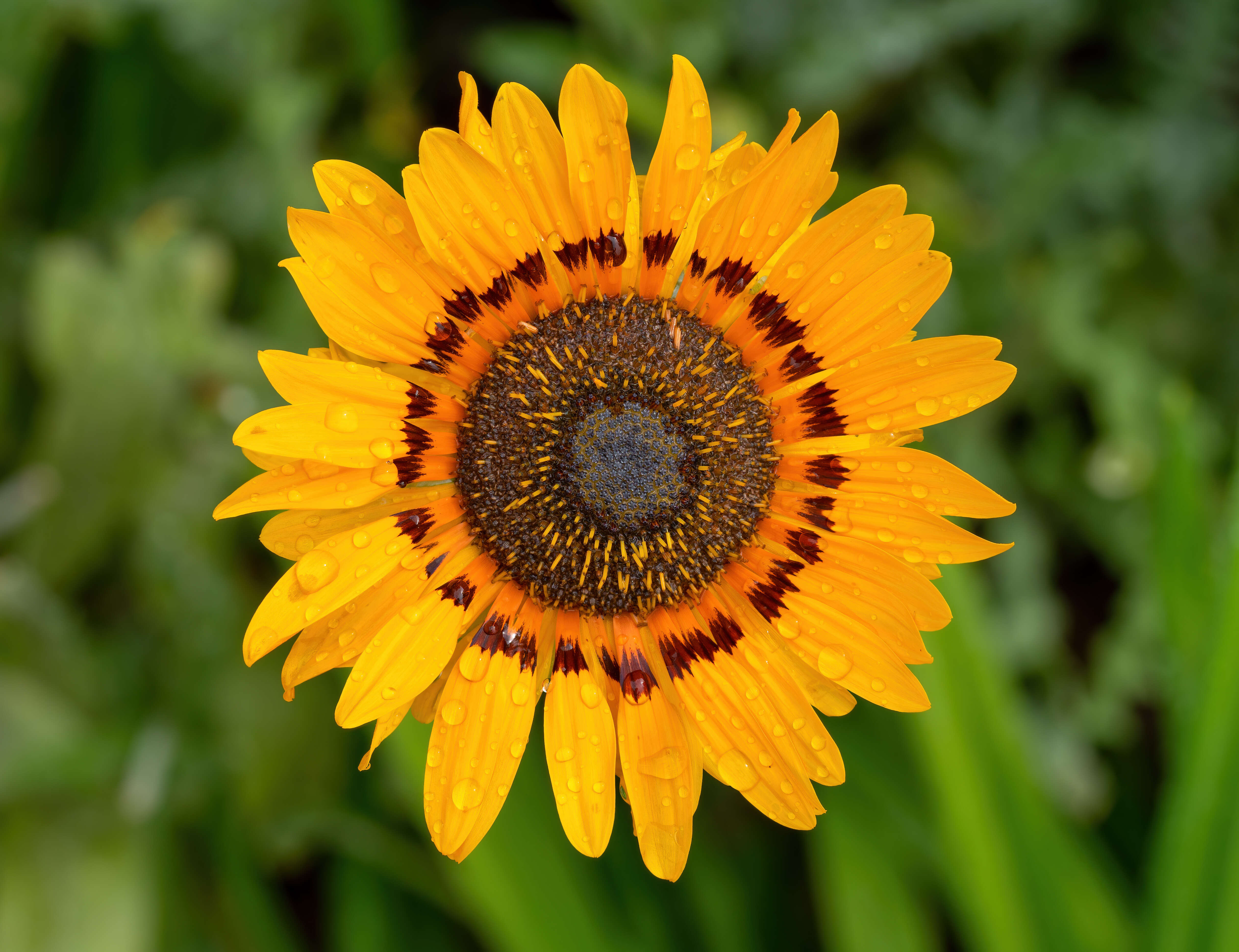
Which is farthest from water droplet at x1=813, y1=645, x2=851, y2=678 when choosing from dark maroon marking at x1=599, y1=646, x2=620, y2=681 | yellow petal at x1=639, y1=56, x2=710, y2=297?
yellow petal at x1=639, y1=56, x2=710, y2=297

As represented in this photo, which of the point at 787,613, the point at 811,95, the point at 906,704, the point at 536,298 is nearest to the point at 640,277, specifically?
the point at 536,298

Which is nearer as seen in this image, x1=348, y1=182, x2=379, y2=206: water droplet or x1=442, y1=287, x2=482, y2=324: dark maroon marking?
x1=348, y1=182, x2=379, y2=206: water droplet

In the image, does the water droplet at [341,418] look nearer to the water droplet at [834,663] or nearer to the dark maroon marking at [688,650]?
the dark maroon marking at [688,650]

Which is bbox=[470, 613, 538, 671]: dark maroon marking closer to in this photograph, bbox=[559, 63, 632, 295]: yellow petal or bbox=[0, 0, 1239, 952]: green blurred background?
bbox=[0, 0, 1239, 952]: green blurred background

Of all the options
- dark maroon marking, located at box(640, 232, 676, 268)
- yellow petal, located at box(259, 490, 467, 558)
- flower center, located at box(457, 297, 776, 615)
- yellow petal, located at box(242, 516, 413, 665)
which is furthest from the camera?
flower center, located at box(457, 297, 776, 615)

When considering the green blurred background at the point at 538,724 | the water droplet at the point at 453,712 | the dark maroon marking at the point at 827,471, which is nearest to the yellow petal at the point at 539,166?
the dark maroon marking at the point at 827,471

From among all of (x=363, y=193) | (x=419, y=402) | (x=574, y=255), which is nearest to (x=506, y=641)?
(x=419, y=402)

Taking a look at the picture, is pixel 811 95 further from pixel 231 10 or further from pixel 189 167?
pixel 189 167

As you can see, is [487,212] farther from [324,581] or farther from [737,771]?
[737,771]
